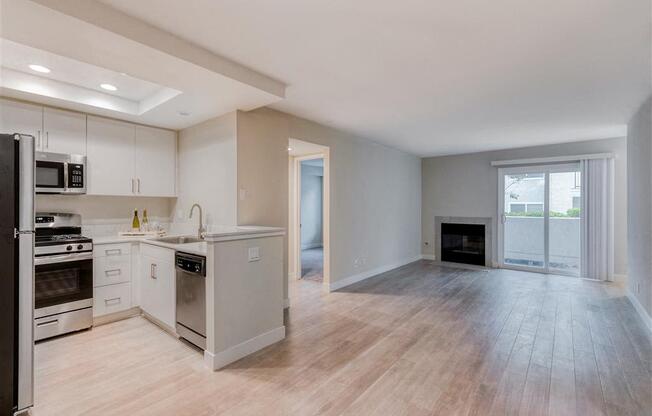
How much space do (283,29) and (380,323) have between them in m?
2.94

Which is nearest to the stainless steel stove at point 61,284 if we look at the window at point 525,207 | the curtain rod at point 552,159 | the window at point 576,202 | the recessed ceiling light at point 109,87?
the recessed ceiling light at point 109,87

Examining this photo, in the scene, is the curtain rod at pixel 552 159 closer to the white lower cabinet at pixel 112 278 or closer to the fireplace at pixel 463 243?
the fireplace at pixel 463 243

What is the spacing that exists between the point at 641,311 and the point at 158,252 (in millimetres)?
5431

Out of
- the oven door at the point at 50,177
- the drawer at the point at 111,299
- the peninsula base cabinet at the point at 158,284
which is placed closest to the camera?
the peninsula base cabinet at the point at 158,284

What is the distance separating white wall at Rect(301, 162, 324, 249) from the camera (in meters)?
9.03

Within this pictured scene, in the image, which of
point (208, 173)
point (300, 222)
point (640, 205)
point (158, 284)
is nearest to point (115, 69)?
point (208, 173)

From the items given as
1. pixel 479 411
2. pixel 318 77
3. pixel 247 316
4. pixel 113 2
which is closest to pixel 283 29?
pixel 318 77

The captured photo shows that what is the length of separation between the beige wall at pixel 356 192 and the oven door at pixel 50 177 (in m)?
1.86

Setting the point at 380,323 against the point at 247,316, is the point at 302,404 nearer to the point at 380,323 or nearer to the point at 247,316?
the point at 247,316

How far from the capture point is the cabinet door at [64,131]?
3137 millimetres

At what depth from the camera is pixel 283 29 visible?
2041 millimetres

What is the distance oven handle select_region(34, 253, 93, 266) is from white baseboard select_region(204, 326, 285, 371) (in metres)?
1.72

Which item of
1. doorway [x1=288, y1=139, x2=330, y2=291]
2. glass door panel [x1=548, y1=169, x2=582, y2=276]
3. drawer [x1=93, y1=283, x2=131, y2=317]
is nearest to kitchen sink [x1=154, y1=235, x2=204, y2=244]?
drawer [x1=93, y1=283, x2=131, y2=317]

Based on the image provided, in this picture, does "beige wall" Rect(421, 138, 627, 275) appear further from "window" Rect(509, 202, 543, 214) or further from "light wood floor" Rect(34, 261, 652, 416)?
"light wood floor" Rect(34, 261, 652, 416)
